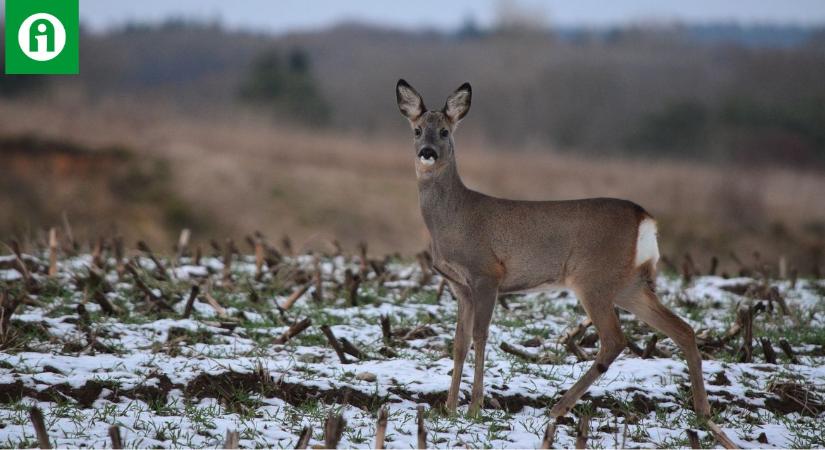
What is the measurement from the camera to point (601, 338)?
20.0 ft

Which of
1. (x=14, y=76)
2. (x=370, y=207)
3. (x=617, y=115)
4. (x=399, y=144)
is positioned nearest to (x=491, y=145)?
(x=399, y=144)

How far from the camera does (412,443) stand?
5422 mm

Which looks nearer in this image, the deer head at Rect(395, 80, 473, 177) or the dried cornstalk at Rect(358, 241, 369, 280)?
the deer head at Rect(395, 80, 473, 177)

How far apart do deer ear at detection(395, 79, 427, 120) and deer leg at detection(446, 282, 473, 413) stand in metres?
1.18

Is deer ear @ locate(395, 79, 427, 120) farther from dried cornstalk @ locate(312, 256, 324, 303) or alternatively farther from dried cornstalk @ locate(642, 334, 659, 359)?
dried cornstalk @ locate(312, 256, 324, 303)

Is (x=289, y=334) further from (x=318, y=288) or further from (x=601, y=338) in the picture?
(x=601, y=338)

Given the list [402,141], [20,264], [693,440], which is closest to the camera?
[693,440]

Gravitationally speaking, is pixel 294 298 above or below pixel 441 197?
below

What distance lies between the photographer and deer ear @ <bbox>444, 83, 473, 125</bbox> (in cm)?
660

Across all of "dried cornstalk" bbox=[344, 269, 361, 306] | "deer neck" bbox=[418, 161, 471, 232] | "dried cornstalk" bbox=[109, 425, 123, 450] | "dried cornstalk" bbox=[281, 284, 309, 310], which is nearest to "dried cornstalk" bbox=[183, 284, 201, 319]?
"dried cornstalk" bbox=[281, 284, 309, 310]

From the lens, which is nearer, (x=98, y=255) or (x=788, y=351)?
(x=788, y=351)

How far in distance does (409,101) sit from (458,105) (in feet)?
1.13

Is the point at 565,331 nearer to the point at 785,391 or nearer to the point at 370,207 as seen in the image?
the point at 785,391

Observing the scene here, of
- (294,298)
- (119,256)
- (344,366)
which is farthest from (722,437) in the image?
(119,256)
